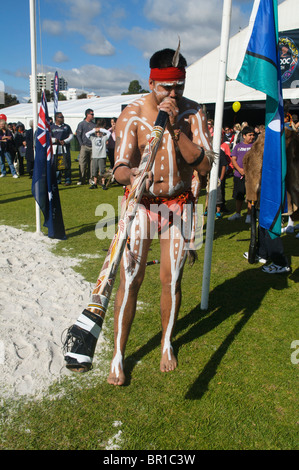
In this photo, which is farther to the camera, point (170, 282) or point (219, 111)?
point (219, 111)

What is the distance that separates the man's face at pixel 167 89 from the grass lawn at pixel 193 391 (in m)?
2.11

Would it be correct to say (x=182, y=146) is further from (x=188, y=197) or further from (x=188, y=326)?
(x=188, y=326)

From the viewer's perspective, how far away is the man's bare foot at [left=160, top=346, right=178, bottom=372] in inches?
118

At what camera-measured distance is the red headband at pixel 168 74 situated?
2428mm

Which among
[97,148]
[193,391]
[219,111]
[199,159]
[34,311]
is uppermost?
[219,111]

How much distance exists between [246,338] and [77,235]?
4.17 metres

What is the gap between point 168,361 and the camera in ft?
9.96

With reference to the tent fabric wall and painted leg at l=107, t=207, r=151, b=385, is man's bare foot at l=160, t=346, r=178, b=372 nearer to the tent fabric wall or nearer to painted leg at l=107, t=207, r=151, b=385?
painted leg at l=107, t=207, r=151, b=385

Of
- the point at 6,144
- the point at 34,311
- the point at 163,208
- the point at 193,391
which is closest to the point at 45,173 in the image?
the point at 34,311

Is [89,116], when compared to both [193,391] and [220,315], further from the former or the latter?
[193,391]

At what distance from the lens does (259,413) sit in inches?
101

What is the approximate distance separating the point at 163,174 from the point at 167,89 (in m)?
0.58
